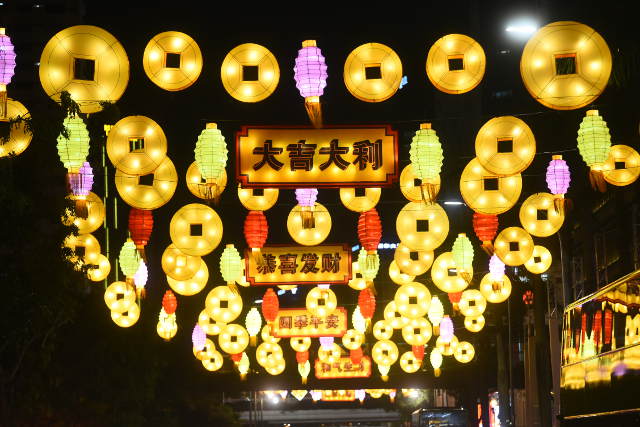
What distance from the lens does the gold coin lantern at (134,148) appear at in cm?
1251

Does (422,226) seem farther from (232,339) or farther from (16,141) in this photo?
(232,339)

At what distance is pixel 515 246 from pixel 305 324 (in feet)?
44.6

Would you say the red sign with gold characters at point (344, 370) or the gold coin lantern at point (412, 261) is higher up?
the gold coin lantern at point (412, 261)

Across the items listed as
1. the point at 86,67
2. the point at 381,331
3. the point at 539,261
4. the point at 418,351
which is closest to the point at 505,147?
the point at 86,67

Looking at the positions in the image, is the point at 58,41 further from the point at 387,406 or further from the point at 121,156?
the point at 387,406

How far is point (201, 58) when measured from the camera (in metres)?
11.9

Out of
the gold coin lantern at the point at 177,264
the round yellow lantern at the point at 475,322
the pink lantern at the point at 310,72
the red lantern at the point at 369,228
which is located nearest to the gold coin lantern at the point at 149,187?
the pink lantern at the point at 310,72

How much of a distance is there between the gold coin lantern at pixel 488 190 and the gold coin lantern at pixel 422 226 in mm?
1516

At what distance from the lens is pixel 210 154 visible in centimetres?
1304

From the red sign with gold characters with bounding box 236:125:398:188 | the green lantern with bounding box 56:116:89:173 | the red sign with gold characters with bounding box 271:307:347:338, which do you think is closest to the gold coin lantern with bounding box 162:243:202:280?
the red sign with gold characters with bounding box 236:125:398:188

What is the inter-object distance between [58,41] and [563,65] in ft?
19.2

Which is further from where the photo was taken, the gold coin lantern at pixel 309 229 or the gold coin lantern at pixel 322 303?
the gold coin lantern at pixel 322 303

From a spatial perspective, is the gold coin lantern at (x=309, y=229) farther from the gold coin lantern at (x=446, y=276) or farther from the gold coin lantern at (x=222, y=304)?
the gold coin lantern at (x=222, y=304)

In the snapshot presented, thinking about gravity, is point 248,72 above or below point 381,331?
above
